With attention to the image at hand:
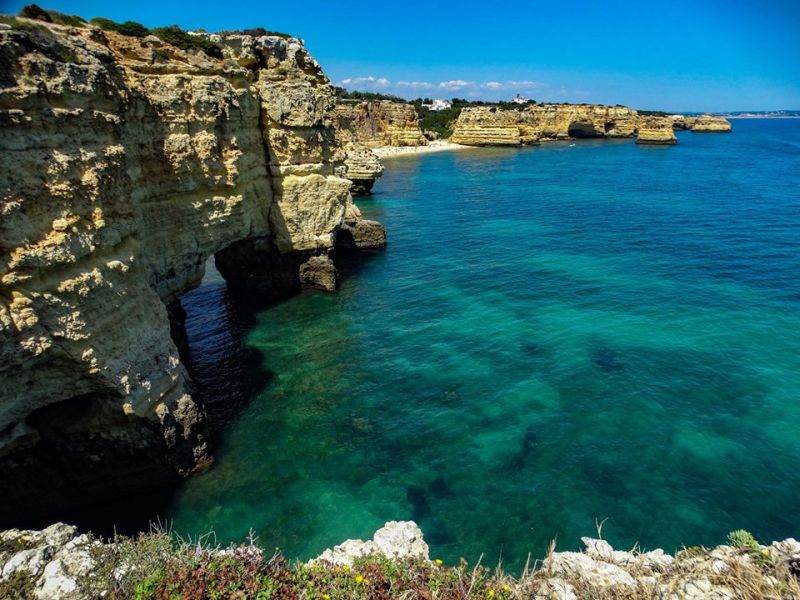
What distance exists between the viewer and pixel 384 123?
411 feet

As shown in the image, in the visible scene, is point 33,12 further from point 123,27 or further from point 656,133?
point 656,133

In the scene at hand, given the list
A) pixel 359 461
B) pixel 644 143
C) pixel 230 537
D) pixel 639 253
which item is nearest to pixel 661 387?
pixel 359 461

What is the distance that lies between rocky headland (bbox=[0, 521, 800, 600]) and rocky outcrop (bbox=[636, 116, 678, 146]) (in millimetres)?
148998

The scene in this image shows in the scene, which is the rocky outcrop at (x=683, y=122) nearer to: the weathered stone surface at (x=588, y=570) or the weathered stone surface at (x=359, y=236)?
the weathered stone surface at (x=359, y=236)

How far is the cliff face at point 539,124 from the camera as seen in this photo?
454 feet

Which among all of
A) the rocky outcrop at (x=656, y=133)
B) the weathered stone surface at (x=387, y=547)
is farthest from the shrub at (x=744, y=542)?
the rocky outcrop at (x=656, y=133)

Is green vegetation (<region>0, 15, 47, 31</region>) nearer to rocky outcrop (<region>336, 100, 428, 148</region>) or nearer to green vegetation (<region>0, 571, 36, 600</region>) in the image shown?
green vegetation (<region>0, 571, 36, 600</region>)

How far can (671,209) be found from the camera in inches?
2154

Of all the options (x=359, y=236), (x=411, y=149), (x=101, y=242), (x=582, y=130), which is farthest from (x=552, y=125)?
(x=101, y=242)

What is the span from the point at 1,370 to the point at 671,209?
61.9 metres

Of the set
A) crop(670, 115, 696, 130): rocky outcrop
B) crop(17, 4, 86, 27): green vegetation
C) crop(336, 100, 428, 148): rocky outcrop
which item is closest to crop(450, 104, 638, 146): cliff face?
crop(336, 100, 428, 148): rocky outcrop

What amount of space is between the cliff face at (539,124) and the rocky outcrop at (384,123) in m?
18.3

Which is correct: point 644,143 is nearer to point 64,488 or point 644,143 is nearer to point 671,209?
point 671,209

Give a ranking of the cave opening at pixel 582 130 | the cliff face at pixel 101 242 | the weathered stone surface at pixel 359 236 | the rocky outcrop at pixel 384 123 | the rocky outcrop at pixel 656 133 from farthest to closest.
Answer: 1. the cave opening at pixel 582 130
2. the rocky outcrop at pixel 656 133
3. the rocky outcrop at pixel 384 123
4. the weathered stone surface at pixel 359 236
5. the cliff face at pixel 101 242
